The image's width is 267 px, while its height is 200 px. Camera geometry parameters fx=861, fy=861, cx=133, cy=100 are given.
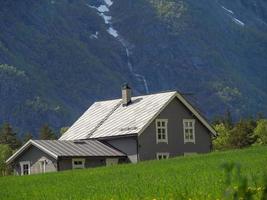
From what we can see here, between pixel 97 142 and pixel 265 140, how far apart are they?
5898 centimetres

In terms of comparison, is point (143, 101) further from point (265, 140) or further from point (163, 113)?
point (265, 140)

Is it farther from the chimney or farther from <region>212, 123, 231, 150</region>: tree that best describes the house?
<region>212, 123, 231, 150</region>: tree

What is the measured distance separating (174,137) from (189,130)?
1.52m

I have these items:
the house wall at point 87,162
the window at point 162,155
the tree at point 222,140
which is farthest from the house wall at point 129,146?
the tree at point 222,140

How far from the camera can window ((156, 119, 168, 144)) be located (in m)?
63.6

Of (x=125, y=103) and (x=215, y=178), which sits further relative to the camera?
(x=125, y=103)

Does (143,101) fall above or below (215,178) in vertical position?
above

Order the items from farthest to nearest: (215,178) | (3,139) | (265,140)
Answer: (3,139) → (265,140) → (215,178)

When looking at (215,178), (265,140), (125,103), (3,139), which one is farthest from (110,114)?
(3,139)

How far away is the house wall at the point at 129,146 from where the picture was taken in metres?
61.4

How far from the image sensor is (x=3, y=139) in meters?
139

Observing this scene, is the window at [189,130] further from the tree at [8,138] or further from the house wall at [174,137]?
the tree at [8,138]

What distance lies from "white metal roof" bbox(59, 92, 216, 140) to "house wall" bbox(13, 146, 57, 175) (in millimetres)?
5124

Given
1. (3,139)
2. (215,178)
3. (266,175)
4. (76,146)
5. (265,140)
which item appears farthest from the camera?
(3,139)
